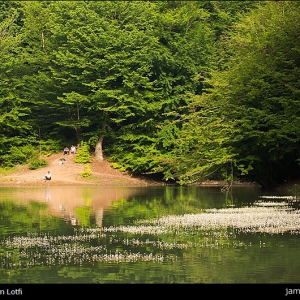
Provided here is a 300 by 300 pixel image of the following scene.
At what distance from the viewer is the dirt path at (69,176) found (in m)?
56.7

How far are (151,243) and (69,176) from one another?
36852mm

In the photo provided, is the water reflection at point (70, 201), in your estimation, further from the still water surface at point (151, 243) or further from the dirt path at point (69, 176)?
the dirt path at point (69, 176)

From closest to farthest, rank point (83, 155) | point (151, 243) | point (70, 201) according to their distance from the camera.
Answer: point (151, 243) < point (70, 201) < point (83, 155)

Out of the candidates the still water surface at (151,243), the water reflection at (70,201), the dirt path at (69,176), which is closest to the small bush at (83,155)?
the dirt path at (69,176)

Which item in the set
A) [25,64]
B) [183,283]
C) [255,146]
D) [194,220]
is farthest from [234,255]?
[25,64]

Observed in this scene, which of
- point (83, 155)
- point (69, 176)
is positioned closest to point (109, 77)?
point (83, 155)

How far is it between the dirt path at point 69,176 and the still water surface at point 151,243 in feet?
66.6

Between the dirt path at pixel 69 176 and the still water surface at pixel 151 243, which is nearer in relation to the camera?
the still water surface at pixel 151 243

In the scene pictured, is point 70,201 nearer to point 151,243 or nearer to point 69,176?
point 151,243

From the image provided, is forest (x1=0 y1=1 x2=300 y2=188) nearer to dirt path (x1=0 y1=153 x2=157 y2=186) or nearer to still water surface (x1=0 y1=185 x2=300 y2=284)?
dirt path (x1=0 y1=153 x2=157 y2=186)

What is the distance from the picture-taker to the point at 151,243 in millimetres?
21766

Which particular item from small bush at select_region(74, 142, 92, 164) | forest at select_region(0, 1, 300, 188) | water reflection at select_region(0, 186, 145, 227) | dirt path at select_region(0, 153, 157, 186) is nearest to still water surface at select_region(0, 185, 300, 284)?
water reflection at select_region(0, 186, 145, 227)

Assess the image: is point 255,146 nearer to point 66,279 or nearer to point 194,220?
point 194,220

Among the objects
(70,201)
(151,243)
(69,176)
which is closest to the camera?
(151,243)
